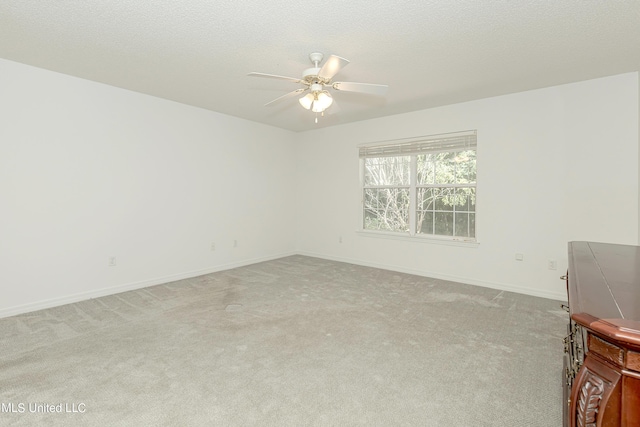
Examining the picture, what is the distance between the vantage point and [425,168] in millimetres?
4809

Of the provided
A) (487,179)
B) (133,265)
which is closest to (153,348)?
(133,265)

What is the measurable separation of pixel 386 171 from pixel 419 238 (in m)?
1.26

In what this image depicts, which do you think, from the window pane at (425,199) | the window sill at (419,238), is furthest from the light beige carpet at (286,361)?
the window pane at (425,199)

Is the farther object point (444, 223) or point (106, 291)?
point (444, 223)

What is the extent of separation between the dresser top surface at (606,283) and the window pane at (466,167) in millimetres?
2440

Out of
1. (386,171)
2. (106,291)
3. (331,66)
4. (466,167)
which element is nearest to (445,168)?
(466,167)

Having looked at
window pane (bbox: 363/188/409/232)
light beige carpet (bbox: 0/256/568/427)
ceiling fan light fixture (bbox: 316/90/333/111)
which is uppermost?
ceiling fan light fixture (bbox: 316/90/333/111)

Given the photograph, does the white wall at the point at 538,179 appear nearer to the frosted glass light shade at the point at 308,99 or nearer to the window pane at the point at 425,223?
the window pane at the point at 425,223

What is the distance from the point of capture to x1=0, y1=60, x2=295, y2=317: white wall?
3154 mm

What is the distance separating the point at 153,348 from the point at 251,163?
3613 mm

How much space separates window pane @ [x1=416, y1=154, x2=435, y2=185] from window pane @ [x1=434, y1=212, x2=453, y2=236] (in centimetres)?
53

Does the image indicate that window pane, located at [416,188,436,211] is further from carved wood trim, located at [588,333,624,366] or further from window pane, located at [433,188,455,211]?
carved wood trim, located at [588,333,624,366]

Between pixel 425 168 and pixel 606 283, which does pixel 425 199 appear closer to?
pixel 425 168

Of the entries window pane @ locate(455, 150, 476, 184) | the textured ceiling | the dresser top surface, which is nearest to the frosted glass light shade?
the textured ceiling
